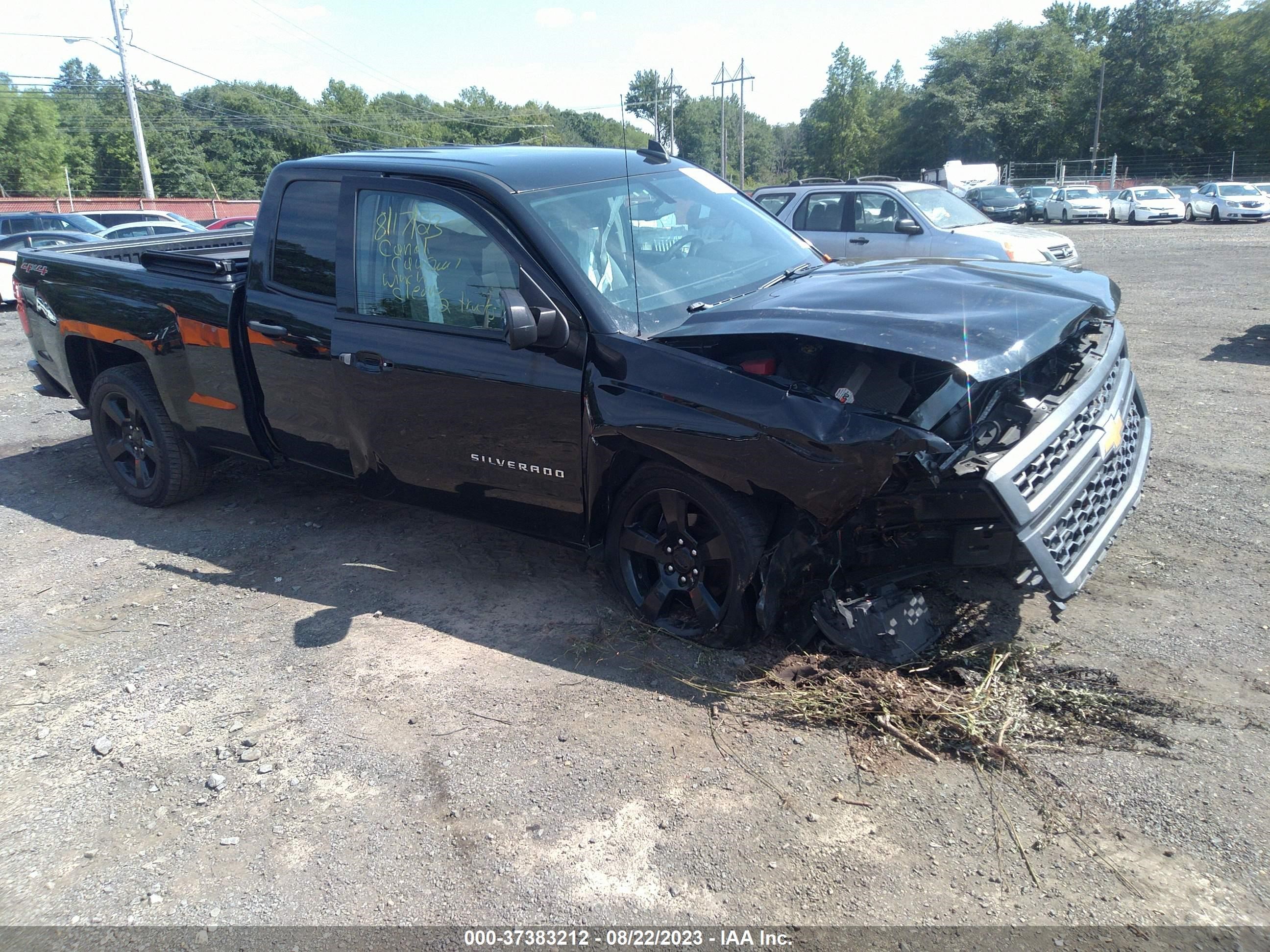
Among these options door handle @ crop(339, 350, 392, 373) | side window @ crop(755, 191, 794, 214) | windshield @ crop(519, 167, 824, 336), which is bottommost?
door handle @ crop(339, 350, 392, 373)

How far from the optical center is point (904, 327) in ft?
10.5

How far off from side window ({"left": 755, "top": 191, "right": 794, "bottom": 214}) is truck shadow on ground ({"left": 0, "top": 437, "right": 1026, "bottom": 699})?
8.58 meters

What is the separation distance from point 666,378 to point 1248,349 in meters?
7.73

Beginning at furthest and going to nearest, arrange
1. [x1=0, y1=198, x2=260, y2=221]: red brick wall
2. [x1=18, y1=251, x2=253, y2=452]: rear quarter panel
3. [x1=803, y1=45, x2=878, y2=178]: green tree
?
[x1=803, y1=45, x2=878, y2=178]: green tree < [x1=0, y1=198, x2=260, y2=221]: red brick wall < [x1=18, y1=251, x2=253, y2=452]: rear quarter panel

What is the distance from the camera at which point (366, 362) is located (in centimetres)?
433

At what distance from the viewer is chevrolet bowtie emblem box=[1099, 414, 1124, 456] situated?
141 inches

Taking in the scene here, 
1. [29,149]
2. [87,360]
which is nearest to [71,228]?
[87,360]

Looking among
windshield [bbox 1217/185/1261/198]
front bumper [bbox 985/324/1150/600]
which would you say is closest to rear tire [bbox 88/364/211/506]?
front bumper [bbox 985/324/1150/600]

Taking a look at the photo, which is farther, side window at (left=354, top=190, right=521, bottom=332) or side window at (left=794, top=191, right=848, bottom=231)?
side window at (left=794, top=191, right=848, bottom=231)

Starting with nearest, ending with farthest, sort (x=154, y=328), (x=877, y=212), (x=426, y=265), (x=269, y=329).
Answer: (x=426, y=265) → (x=269, y=329) → (x=154, y=328) → (x=877, y=212)

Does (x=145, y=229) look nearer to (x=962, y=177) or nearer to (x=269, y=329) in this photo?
(x=269, y=329)

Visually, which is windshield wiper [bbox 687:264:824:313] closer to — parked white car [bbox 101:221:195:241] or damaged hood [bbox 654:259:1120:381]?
damaged hood [bbox 654:259:1120:381]

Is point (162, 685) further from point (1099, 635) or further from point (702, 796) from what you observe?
point (1099, 635)

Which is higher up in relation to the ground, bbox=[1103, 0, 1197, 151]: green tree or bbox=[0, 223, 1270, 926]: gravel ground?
bbox=[1103, 0, 1197, 151]: green tree
